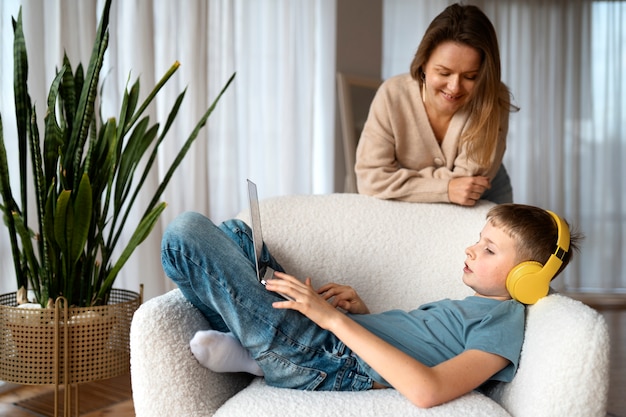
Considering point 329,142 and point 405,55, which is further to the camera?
point 405,55

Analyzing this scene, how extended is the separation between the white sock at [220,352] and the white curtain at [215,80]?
136cm

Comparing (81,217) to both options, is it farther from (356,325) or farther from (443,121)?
(443,121)

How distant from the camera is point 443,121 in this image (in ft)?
6.44

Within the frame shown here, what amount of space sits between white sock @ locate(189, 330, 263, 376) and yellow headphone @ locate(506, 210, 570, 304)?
0.55 meters

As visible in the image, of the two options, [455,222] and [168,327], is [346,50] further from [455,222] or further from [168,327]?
[168,327]

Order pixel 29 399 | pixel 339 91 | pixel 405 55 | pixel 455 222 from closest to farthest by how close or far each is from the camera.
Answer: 1. pixel 455 222
2. pixel 29 399
3. pixel 339 91
4. pixel 405 55

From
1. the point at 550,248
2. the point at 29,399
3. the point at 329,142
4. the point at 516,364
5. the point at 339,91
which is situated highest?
the point at 339,91

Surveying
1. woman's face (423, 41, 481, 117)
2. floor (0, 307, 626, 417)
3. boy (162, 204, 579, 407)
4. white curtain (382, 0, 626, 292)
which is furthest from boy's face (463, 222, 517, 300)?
white curtain (382, 0, 626, 292)

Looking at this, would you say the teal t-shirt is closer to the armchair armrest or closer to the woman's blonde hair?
the armchair armrest

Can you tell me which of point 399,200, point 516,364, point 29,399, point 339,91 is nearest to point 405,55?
point 339,91

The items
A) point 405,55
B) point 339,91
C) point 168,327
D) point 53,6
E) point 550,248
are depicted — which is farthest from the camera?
point 405,55

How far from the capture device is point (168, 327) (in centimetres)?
124

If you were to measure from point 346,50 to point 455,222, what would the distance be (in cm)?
224

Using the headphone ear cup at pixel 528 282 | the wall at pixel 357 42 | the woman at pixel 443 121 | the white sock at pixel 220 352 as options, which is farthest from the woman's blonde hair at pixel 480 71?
the wall at pixel 357 42
